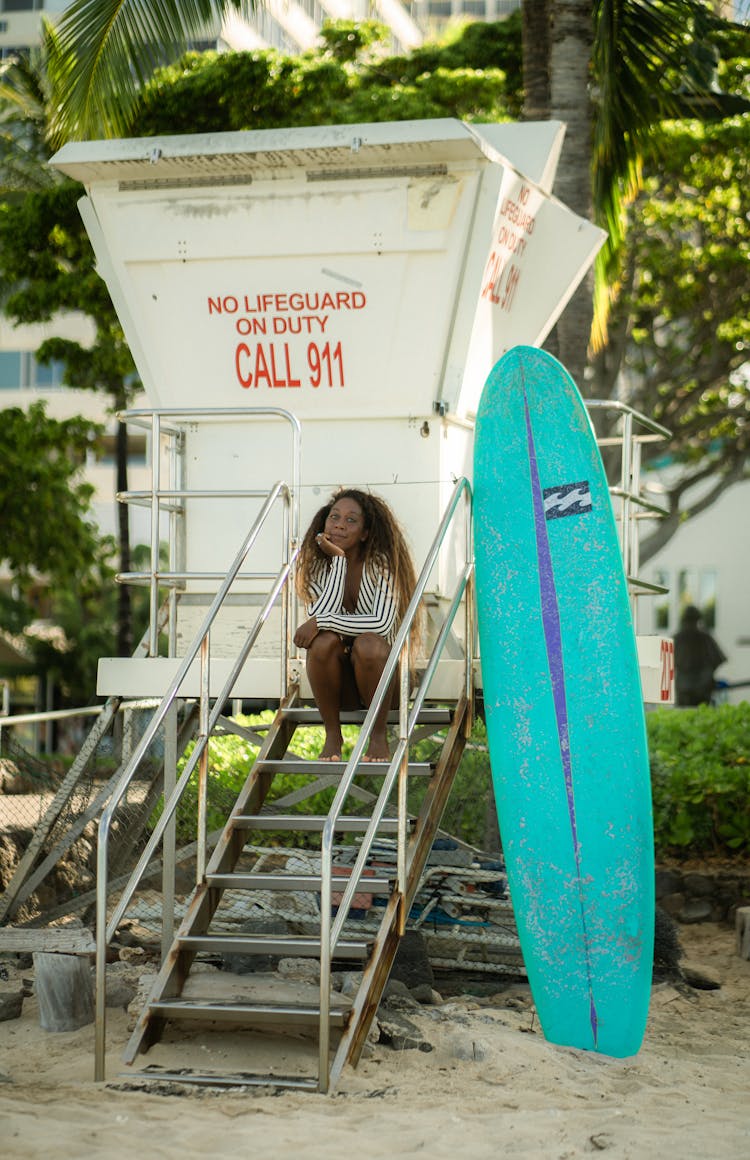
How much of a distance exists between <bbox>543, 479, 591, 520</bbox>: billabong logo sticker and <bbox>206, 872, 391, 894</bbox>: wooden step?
6.31 feet

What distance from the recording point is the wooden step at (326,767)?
678 centimetres

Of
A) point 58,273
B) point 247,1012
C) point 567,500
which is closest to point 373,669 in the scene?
point 567,500

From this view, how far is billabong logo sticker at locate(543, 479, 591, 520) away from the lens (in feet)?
23.2

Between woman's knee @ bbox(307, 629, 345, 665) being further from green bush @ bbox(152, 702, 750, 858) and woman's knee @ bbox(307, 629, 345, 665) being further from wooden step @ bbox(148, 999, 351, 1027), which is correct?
green bush @ bbox(152, 702, 750, 858)

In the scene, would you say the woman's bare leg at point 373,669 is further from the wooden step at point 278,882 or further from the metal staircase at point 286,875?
the wooden step at point 278,882

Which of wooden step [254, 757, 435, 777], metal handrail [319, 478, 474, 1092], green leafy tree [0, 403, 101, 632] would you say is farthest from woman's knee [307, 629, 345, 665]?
green leafy tree [0, 403, 101, 632]

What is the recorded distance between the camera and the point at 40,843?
29.1 ft

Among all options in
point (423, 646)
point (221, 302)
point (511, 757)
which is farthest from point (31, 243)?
point (511, 757)

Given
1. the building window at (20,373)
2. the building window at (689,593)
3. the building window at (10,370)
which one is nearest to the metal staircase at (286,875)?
the building window at (689,593)

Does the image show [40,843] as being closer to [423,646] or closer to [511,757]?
[423,646]

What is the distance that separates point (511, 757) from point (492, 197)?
303 cm

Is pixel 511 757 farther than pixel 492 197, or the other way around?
pixel 492 197

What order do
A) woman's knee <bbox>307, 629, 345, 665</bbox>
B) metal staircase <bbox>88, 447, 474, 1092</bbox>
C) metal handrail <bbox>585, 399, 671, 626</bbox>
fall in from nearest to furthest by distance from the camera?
metal staircase <bbox>88, 447, 474, 1092</bbox>, woman's knee <bbox>307, 629, 345, 665</bbox>, metal handrail <bbox>585, 399, 671, 626</bbox>

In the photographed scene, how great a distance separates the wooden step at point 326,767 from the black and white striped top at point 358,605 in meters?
0.66
